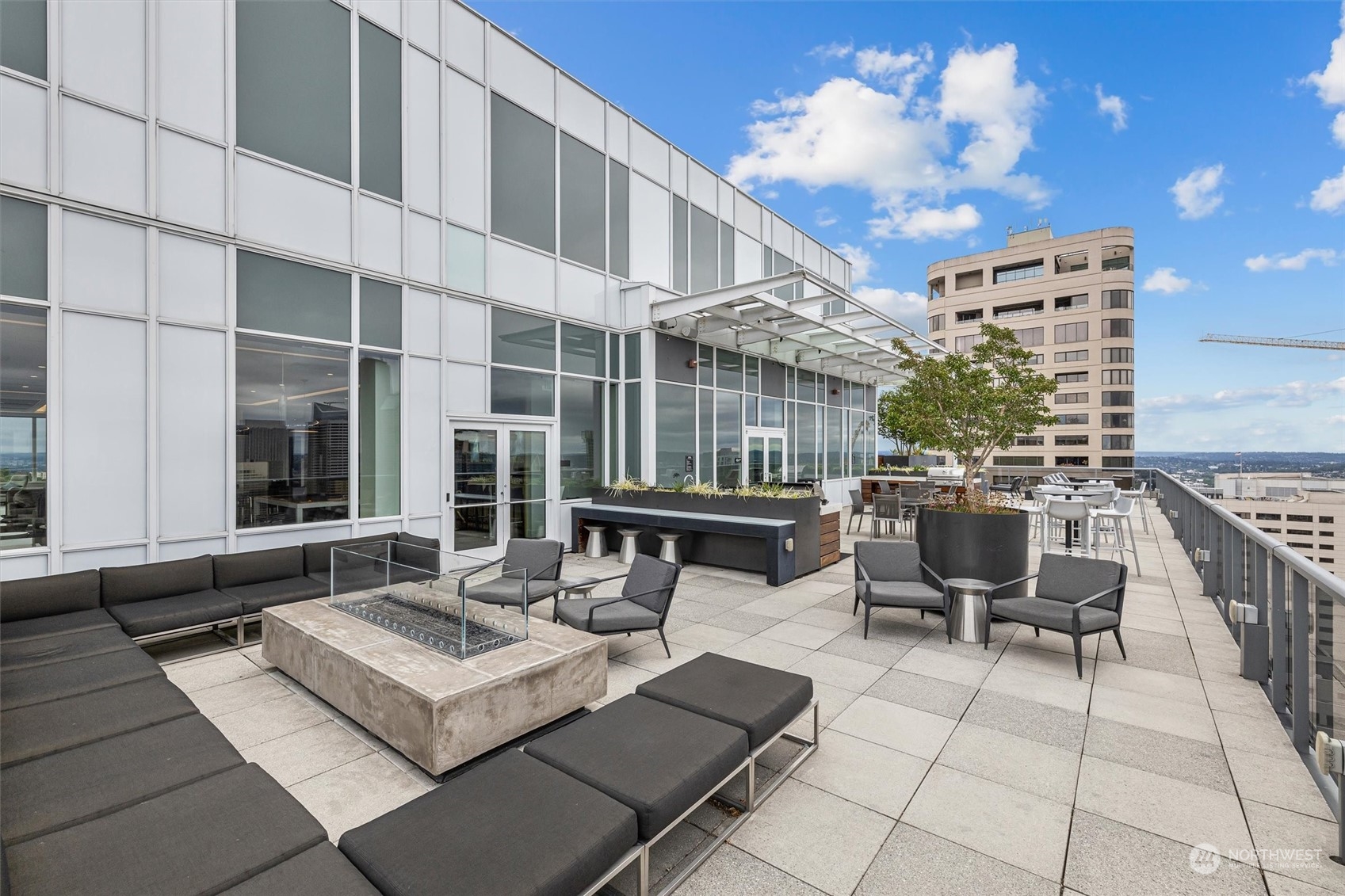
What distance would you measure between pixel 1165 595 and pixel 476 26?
12.4m

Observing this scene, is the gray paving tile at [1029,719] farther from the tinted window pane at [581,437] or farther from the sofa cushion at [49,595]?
the tinted window pane at [581,437]

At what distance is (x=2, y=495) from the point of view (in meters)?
5.09

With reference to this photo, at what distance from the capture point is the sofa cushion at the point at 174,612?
4.65 metres

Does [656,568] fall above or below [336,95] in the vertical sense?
→ below

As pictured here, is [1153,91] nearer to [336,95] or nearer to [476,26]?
[476,26]

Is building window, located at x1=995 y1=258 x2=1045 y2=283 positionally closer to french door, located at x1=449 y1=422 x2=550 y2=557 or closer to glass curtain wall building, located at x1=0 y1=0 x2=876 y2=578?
glass curtain wall building, located at x1=0 y1=0 x2=876 y2=578

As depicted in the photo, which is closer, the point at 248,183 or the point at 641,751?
the point at 641,751

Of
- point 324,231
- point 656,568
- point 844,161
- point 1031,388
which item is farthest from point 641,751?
point 844,161

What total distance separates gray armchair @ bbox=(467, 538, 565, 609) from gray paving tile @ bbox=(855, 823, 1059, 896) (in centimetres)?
247

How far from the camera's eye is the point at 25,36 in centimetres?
523

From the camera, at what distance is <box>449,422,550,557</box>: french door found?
8641 mm

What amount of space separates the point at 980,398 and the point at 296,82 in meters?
9.15

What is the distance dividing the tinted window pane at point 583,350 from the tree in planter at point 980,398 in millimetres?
5546

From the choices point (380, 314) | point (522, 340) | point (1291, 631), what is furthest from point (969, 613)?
point (380, 314)
